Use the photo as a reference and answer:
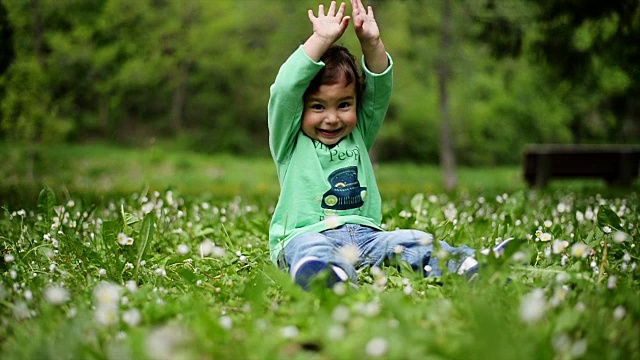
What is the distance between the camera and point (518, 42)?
866cm

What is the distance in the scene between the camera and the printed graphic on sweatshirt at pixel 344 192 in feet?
11.2

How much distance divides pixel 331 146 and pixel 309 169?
7.8 inches

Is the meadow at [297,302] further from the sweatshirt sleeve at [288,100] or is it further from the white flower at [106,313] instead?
the sweatshirt sleeve at [288,100]

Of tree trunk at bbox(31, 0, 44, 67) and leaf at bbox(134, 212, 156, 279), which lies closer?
leaf at bbox(134, 212, 156, 279)

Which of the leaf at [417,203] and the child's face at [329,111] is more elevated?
the child's face at [329,111]

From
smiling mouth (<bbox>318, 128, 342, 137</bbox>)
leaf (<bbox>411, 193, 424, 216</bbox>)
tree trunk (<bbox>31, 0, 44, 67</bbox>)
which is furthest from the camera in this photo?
tree trunk (<bbox>31, 0, 44, 67</bbox>)

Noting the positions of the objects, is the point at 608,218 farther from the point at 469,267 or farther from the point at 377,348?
the point at 377,348

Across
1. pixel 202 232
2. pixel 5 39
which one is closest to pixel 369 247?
pixel 202 232

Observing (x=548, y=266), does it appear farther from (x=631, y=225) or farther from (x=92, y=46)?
(x=92, y=46)

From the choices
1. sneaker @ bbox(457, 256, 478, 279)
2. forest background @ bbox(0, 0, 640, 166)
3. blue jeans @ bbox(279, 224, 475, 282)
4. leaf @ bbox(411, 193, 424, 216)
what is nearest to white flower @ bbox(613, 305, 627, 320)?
sneaker @ bbox(457, 256, 478, 279)

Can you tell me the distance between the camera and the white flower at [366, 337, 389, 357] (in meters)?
1.66

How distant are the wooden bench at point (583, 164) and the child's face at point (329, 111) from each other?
9.43m

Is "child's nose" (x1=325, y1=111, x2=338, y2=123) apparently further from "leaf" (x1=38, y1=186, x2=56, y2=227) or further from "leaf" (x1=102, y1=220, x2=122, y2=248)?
"leaf" (x1=38, y1=186, x2=56, y2=227)

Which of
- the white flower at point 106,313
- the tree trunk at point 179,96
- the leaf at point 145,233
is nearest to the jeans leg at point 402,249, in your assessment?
the leaf at point 145,233
